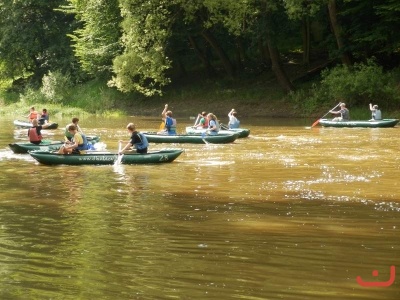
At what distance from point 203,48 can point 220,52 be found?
138 inches

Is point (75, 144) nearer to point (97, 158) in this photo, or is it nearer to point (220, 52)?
point (97, 158)

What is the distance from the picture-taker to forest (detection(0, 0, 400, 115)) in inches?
1480

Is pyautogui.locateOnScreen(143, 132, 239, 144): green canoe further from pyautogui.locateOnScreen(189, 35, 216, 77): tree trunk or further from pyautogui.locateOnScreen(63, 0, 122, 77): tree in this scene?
pyautogui.locateOnScreen(189, 35, 216, 77): tree trunk

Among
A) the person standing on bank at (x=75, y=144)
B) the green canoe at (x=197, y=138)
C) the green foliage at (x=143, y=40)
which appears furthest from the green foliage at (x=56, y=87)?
the person standing on bank at (x=75, y=144)

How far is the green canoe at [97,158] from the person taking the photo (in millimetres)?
19703

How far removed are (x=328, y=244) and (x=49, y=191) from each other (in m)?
7.04

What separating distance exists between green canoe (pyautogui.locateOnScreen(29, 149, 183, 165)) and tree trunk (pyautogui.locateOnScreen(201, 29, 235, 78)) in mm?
25398

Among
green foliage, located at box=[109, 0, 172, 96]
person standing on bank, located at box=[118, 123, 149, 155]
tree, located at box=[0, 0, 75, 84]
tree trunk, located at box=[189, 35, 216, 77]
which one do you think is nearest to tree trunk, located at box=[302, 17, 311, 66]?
tree trunk, located at box=[189, 35, 216, 77]

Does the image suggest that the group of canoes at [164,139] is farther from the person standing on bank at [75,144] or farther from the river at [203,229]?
the river at [203,229]

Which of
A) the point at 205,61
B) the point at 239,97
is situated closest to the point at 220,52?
the point at 205,61

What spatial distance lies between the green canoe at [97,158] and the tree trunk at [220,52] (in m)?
25.4

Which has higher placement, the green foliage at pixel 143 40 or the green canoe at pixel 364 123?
the green foliage at pixel 143 40

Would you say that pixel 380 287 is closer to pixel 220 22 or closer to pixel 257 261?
pixel 257 261

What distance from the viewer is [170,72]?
52688 millimetres
